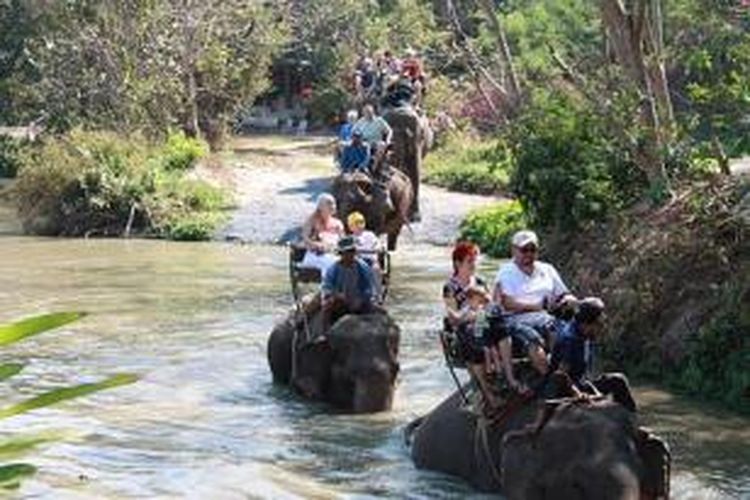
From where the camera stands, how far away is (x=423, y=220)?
29.2m

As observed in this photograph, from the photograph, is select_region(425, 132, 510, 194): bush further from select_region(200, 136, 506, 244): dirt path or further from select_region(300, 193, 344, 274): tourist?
select_region(300, 193, 344, 274): tourist

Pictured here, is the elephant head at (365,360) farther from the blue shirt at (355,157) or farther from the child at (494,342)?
the blue shirt at (355,157)

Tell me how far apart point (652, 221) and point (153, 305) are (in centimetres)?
758

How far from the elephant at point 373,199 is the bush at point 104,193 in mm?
8339

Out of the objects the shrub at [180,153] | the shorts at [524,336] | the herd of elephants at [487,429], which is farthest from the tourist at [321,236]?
the shrub at [180,153]

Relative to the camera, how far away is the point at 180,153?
34.7 m

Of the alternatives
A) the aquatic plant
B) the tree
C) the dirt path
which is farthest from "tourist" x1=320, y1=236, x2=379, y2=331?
the tree

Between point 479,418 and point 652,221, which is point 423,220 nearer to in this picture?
point 652,221

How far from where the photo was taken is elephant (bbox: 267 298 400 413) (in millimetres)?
12484

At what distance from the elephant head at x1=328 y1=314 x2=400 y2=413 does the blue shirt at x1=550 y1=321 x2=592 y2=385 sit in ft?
11.5

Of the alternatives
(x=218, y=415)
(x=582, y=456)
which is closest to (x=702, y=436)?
(x=582, y=456)

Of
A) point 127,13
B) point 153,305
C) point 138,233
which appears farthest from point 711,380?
point 127,13

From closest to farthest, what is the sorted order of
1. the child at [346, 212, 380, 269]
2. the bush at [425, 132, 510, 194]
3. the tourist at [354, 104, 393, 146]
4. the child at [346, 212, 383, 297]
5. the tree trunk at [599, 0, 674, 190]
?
1. the child at [346, 212, 383, 297]
2. the child at [346, 212, 380, 269]
3. the tree trunk at [599, 0, 674, 190]
4. the tourist at [354, 104, 393, 146]
5. the bush at [425, 132, 510, 194]

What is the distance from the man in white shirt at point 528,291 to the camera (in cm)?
1000
